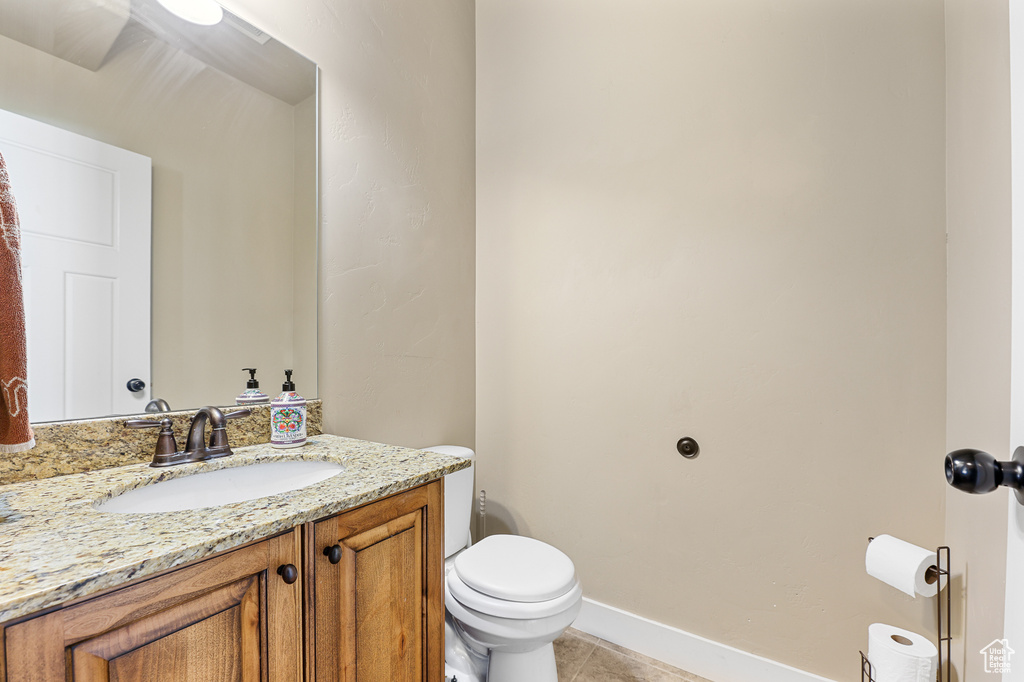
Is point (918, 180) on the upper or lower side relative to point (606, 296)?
upper

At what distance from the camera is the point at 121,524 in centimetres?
65

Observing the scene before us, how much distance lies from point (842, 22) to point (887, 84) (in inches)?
9.3

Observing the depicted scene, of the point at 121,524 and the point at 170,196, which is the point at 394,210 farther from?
the point at 121,524

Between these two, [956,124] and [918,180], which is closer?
[956,124]

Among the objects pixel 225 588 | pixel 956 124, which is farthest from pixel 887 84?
pixel 225 588

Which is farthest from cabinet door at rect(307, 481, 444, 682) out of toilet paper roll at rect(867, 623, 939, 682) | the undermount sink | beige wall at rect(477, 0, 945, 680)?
toilet paper roll at rect(867, 623, 939, 682)

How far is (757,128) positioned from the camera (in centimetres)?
146

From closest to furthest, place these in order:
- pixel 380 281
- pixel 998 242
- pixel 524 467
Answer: pixel 998 242
pixel 380 281
pixel 524 467

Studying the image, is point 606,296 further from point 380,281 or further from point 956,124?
point 956,124

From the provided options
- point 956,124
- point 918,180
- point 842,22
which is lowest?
point 918,180

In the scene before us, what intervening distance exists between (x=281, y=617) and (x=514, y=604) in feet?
2.23

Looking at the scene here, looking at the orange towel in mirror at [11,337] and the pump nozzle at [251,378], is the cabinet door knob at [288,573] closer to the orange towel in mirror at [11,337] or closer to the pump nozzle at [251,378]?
the orange towel in mirror at [11,337]

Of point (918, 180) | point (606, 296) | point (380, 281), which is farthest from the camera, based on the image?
point (606, 296)

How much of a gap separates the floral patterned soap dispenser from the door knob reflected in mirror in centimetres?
125
